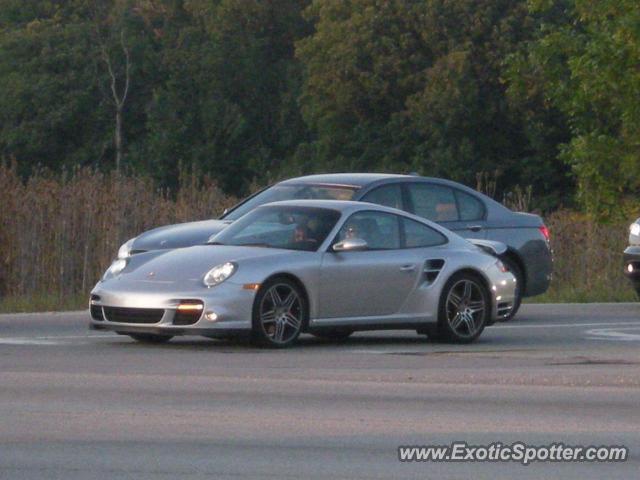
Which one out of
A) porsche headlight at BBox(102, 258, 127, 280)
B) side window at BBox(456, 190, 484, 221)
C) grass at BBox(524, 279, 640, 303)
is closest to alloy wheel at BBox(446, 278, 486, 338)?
side window at BBox(456, 190, 484, 221)

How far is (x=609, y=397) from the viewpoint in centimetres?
1043

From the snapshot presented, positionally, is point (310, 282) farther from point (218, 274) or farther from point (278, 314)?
point (218, 274)

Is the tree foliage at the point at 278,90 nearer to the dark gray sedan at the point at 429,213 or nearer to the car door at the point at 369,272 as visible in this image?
the dark gray sedan at the point at 429,213

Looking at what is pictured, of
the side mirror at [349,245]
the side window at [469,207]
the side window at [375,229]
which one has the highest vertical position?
the side window at [469,207]

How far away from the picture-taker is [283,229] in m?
13.6

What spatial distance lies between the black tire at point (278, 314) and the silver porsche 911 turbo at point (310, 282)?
0.01 meters

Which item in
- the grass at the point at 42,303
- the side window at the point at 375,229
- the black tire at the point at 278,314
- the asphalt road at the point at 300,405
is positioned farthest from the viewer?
the grass at the point at 42,303

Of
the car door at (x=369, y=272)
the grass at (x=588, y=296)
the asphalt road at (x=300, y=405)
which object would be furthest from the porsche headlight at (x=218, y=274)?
the grass at (x=588, y=296)

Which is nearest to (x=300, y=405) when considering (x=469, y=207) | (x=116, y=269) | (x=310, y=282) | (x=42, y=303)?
(x=310, y=282)

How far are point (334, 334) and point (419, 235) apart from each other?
1.24 m

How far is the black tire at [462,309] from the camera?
14.0m

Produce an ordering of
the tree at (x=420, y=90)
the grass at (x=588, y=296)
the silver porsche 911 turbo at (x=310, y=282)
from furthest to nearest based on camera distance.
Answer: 1. the tree at (x=420, y=90)
2. the grass at (x=588, y=296)
3. the silver porsche 911 turbo at (x=310, y=282)

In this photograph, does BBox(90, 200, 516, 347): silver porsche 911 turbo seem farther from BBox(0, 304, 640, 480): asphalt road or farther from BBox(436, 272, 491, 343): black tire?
BBox(0, 304, 640, 480): asphalt road

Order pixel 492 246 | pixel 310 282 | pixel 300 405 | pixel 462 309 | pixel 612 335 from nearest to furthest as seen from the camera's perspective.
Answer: pixel 300 405, pixel 310 282, pixel 462 309, pixel 612 335, pixel 492 246
